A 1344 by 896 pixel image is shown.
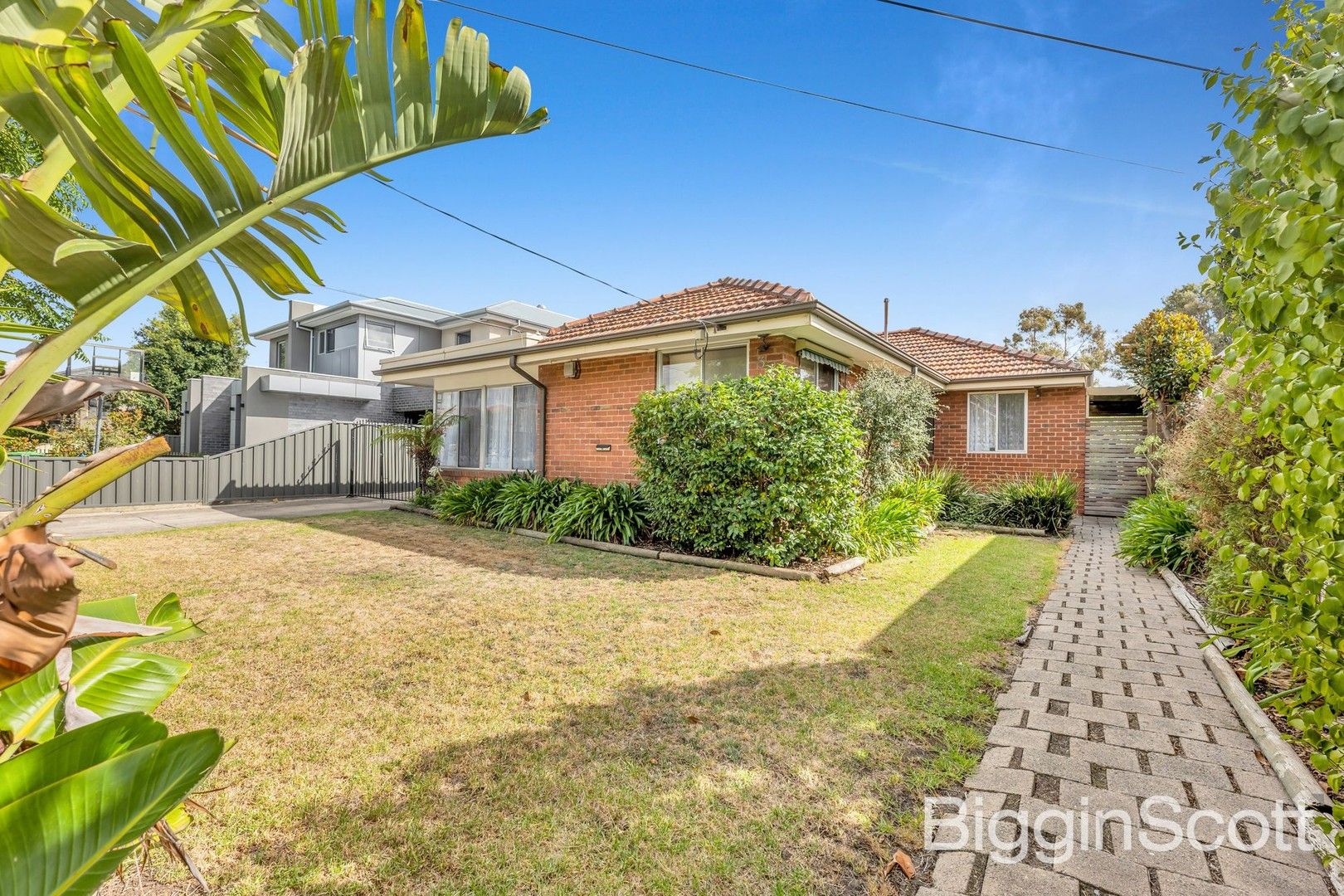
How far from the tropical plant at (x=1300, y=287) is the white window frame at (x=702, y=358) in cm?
690

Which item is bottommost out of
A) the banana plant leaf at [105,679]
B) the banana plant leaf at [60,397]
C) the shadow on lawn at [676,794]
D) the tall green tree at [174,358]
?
the shadow on lawn at [676,794]

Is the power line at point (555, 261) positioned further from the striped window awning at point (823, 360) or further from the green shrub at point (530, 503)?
the green shrub at point (530, 503)

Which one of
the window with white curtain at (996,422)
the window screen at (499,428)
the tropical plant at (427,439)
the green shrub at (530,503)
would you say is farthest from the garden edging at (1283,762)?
the tropical plant at (427,439)

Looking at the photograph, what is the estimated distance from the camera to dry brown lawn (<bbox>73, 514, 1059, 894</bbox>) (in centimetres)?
223

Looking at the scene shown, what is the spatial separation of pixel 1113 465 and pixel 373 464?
20414 mm

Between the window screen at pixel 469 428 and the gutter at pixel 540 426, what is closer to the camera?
the gutter at pixel 540 426

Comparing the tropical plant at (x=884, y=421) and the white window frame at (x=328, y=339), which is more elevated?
the white window frame at (x=328, y=339)

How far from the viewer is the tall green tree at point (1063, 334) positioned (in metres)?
33.3

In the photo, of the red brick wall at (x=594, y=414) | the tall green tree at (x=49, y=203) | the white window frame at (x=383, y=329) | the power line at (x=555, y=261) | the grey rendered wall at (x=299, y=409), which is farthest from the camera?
the white window frame at (x=383, y=329)

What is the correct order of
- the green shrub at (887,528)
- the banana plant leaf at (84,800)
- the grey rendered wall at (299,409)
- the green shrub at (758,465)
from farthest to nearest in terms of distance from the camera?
the grey rendered wall at (299,409), the green shrub at (887,528), the green shrub at (758,465), the banana plant leaf at (84,800)

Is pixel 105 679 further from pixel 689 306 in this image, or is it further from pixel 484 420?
pixel 484 420

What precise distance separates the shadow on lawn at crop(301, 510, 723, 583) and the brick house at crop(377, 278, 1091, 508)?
6.94 feet

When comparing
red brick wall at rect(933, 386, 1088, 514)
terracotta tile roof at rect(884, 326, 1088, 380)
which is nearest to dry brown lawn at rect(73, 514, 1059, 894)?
red brick wall at rect(933, 386, 1088, 514)

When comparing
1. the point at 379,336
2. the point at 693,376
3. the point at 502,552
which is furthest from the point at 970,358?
the point at 379,336
